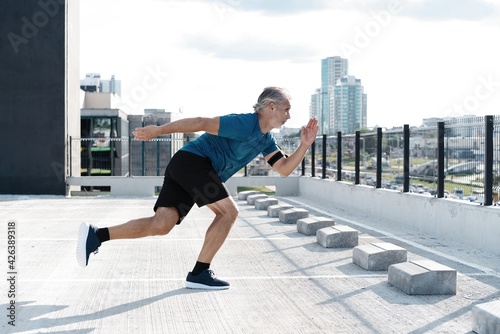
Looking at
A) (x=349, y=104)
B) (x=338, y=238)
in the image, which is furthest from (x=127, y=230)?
(x=349, y=104)

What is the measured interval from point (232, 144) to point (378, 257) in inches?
99.5

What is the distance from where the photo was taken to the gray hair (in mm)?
6098

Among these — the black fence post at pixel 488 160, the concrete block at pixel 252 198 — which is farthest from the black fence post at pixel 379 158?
the black fence post at pixel 488 160

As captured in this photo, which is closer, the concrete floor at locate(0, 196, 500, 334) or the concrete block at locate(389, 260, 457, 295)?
the concrete floor at locate(0, 196, 500, 334)

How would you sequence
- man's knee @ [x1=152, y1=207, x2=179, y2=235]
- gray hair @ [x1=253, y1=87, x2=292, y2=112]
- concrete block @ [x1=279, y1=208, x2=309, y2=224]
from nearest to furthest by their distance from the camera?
man's knee @ [x1=152, y1=207, x2=179, y2=235] < gray hair @ [x1=253, y1=87, x2=292, y2=112] < concrete block @ [x1=279, y1=208, x2=309, y2=224]

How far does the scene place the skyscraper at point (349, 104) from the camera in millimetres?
61162

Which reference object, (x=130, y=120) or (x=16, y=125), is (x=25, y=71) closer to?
(x=16, y=125)

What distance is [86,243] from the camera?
5.96m

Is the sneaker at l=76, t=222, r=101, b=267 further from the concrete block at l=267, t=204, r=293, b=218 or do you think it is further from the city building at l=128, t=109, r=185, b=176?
the city building at l=128, t=109, r=185, b=176

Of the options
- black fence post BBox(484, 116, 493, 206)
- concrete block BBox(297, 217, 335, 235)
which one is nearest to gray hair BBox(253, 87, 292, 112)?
black fence post BBox(484, 116, 493, 206)

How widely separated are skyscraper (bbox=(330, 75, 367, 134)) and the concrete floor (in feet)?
155

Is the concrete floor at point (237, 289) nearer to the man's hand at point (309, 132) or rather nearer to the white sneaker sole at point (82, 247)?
the white sneaker sole at point (82, 247)

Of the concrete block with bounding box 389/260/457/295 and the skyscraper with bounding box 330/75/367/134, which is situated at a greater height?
the skyscraper with bounding box 330/75/367/134

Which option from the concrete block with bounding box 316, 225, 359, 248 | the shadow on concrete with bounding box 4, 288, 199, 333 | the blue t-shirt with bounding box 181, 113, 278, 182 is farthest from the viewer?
the concrete block with bounding box 316, 225, 359, 248
